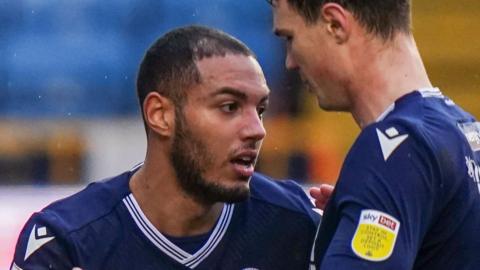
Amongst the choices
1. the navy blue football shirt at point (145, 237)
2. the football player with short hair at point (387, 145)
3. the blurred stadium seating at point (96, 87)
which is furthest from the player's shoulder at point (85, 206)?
the blurred stadium seating at point (96, 87)

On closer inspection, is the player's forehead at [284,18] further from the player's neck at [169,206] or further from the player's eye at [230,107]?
the player's neck at [169,206]

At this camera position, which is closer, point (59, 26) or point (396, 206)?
point (396, 206)

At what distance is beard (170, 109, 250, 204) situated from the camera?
Answer: 3.23 metres

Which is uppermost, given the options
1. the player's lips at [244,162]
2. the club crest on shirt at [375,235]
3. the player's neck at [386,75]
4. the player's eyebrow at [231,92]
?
the player's neck at [386,75]

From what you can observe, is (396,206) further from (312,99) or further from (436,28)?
(436,28)

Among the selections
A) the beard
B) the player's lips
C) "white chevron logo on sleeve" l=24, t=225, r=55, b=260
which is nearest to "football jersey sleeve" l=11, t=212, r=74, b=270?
"white chevron logo on sleeve" l=24, t=225, r=55, b=260

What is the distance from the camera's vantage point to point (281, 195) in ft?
11.1

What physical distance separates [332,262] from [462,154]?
13.6 inches

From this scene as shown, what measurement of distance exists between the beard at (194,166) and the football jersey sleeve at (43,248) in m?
0.37

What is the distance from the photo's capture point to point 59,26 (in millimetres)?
7234

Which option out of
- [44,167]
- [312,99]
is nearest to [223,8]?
[312,99]

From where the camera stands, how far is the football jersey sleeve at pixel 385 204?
242 centimetres

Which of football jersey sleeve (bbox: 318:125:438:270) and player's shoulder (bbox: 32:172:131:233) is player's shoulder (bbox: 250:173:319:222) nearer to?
player's shoulder (bbox: 32:172:131:233)

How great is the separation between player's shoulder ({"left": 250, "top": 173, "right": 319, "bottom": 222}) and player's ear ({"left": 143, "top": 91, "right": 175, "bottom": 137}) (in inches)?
11.1
